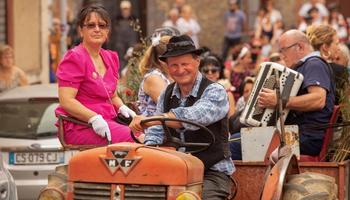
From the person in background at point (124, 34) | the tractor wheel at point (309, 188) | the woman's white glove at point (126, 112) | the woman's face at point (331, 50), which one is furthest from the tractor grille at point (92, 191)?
the person in background at point (124, 34)

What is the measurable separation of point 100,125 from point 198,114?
1582 millimetres

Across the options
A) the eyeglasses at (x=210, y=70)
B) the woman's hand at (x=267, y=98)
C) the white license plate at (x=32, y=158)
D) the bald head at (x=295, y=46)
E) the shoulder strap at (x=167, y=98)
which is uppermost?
the bald head at (x=295, y=46)

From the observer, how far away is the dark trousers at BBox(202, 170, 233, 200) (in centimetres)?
891

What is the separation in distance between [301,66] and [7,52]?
31.9 feet

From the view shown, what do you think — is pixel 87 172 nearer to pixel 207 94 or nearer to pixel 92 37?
pixel 207 94

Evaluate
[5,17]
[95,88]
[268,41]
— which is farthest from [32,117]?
[268,41]

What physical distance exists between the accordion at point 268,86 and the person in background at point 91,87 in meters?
1.04

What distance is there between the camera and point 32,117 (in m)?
15.1

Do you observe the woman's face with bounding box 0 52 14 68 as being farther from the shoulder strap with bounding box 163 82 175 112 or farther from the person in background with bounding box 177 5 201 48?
the person in background with bounding box 177 5 201 48

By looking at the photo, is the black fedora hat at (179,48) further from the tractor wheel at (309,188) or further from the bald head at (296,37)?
the bald head at (296,37)

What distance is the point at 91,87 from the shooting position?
416 inches

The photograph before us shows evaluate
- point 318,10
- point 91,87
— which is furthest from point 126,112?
point 318,10

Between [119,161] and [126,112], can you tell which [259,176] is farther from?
[119,161]

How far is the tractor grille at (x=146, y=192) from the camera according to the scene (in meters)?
8.44
